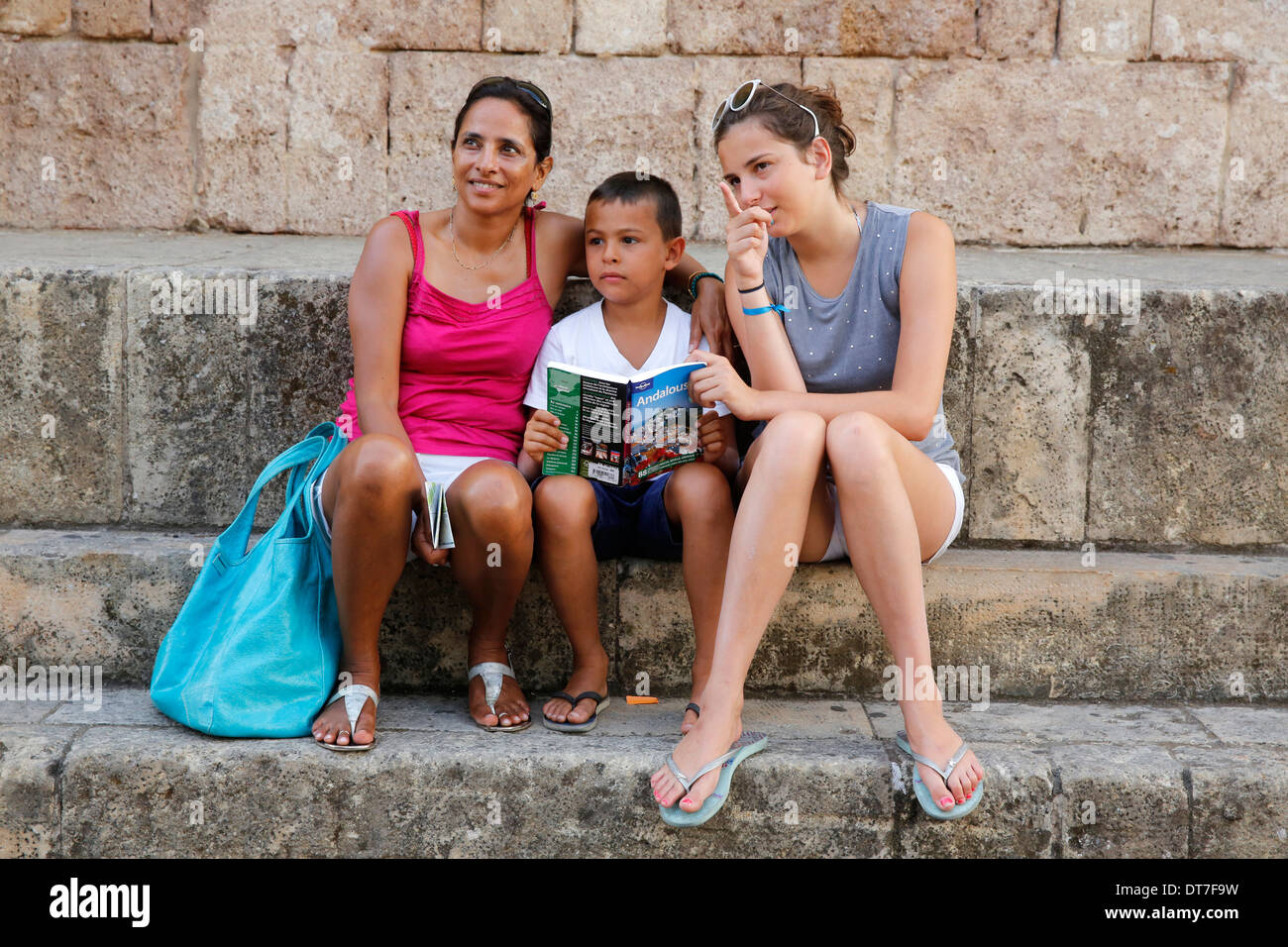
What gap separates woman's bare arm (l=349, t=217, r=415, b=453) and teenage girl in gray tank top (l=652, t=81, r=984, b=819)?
756 millimetres

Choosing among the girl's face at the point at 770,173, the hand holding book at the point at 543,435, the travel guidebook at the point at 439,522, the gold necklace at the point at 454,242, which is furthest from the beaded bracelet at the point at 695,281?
the travel guidebook at the point at 439,522

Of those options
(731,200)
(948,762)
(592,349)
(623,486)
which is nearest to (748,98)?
(731,200)

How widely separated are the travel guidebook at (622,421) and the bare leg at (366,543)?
38cm

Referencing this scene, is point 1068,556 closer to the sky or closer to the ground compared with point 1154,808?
closer to the sky

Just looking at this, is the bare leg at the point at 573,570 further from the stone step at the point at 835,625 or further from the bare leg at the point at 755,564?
the bare leg at the point at 755,564

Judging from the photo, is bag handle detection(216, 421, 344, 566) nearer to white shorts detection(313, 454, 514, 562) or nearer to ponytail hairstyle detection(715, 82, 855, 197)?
white shorts detection(313, 454, 514, 562)

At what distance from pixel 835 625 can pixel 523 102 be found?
1.55 m

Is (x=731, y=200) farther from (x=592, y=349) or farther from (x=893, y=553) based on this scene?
(x=893, y=553)

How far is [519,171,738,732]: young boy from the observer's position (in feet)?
9.15

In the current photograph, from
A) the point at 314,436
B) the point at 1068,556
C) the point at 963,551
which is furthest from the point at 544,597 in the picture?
the point at 1068,556

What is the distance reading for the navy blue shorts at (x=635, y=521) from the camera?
2.90 m

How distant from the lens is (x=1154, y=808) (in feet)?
8.33

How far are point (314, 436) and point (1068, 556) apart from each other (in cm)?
199

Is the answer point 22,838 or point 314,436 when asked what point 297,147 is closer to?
point 314,436
